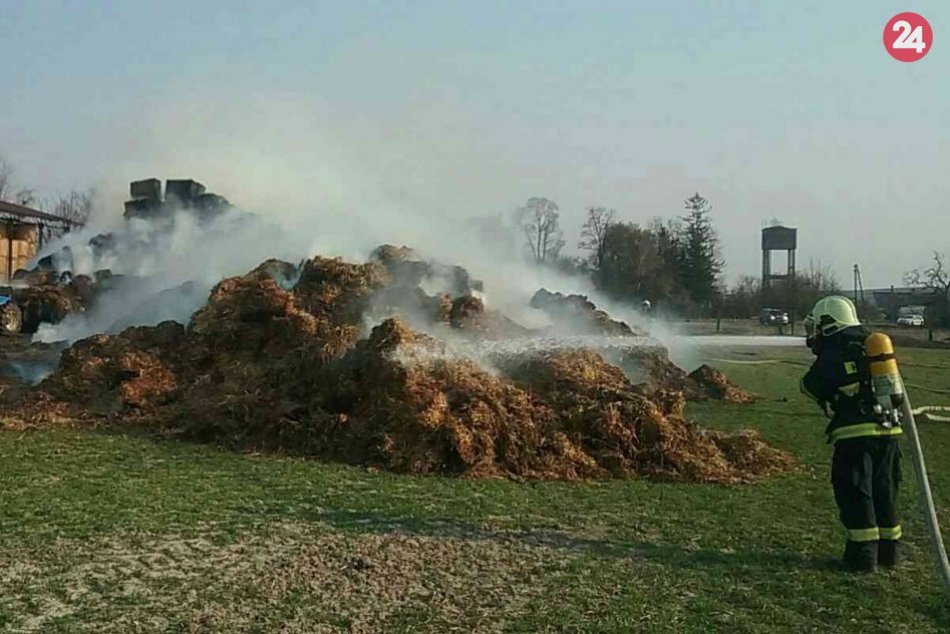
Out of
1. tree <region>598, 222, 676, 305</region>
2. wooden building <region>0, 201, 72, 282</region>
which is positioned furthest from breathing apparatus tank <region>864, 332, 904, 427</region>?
tree <region>598, 222, 676, 305</region>

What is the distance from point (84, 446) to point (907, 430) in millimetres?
8112

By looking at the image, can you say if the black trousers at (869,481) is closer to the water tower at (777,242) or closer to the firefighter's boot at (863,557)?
the firefighter's boot at (863,557)

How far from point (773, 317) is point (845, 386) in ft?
173

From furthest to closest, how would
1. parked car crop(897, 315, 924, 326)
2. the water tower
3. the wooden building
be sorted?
the water tower
parked car crop(897, 315, 924, 326)
the wooden building

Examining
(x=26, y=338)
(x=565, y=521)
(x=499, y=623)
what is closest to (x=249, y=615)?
(x=499, y=623)

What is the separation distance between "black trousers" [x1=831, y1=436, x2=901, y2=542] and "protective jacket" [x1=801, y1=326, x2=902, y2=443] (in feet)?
0.28

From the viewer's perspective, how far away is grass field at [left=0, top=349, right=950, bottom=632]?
16.7 ft

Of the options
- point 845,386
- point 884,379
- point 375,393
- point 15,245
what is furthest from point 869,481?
point 15,245

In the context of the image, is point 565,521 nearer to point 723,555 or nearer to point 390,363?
point 723,555

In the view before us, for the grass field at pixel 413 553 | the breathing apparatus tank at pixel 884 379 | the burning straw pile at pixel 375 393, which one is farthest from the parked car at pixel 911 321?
the breathing apparatus tank at pixel 884 379

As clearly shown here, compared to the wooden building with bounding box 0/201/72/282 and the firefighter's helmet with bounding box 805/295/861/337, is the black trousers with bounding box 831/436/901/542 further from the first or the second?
the wooden building with bounding box 0/201/72/282

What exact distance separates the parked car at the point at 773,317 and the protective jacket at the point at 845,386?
46225 millimetres

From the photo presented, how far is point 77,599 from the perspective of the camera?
5.16 meters

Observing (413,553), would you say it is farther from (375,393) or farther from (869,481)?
(375,393)
